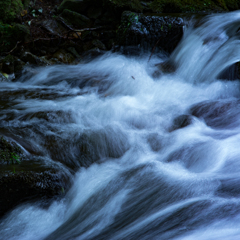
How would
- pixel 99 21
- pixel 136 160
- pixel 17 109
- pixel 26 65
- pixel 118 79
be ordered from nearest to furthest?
pixel 136 160, pixel 17 109, pixel 118 79, pixel 26 65, pixel 99 21

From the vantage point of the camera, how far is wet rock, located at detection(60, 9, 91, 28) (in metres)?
8.68

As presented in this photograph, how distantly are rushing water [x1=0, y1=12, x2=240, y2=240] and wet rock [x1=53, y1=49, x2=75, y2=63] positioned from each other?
1.10 metres

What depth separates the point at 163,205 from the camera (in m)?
2.35

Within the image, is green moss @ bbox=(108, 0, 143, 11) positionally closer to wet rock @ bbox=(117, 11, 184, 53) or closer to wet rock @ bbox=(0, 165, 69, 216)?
wet rock @ bbox=(117, 11, 184, 53)

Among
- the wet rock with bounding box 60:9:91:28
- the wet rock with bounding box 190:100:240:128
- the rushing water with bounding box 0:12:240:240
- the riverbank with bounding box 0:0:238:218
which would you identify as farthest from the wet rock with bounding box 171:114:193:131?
the wet rock with bounding box 60:9:91:28

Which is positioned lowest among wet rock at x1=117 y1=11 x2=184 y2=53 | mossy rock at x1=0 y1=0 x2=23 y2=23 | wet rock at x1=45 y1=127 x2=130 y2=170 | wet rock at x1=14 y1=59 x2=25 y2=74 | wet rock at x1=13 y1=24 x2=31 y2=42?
wet rock at x1=45 y1=127 x2=130 y2=170

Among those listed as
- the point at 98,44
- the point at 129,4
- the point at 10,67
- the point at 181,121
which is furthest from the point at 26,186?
the point at 129,4

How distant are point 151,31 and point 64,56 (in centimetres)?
270

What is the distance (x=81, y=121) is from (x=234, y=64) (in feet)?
9.87

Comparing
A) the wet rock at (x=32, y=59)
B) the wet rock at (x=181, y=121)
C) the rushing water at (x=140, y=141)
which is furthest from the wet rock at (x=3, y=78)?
the wet rock at (x=181, y=121)

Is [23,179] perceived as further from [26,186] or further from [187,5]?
[187,5]

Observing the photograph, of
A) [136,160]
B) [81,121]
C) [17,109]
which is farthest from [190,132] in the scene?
[17,109]

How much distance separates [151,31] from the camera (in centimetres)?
668

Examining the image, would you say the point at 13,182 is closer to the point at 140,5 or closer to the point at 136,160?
the point at 136,160
